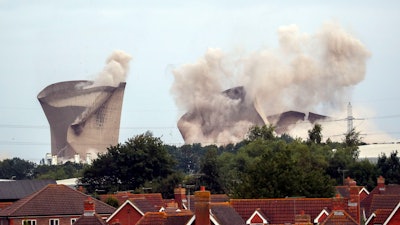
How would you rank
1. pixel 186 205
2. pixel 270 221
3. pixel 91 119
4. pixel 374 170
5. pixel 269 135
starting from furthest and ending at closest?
1. pixel 91 119
2. pixel 269 135
3. pixel 374 170
4. pixel 186 205
5. pixel 270 221

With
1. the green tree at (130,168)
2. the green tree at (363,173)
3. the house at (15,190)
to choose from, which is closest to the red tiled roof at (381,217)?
the house at (15,190)

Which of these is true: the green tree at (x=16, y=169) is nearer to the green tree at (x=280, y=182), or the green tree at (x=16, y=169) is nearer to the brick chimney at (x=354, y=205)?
the green tree at (x=280, y=182)

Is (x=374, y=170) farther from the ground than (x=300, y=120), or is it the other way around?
(x=300, y=120)

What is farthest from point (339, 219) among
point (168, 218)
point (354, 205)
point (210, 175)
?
Result: point (210, 175)

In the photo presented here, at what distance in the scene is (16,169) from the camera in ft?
526

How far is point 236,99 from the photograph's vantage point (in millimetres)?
184750

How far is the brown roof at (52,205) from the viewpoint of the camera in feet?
182

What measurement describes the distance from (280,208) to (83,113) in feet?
394

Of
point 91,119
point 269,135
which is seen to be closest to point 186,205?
point 269,135

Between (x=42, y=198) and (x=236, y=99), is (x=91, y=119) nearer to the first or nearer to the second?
(x=236, y=99)

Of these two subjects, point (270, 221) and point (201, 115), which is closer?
point (270, 221)

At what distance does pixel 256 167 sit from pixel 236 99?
410 feet

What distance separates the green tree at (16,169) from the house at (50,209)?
315 feet

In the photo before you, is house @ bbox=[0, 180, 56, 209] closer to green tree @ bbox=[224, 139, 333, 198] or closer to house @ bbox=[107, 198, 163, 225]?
green tree @ bbox=[224, 139, 333, 198]
